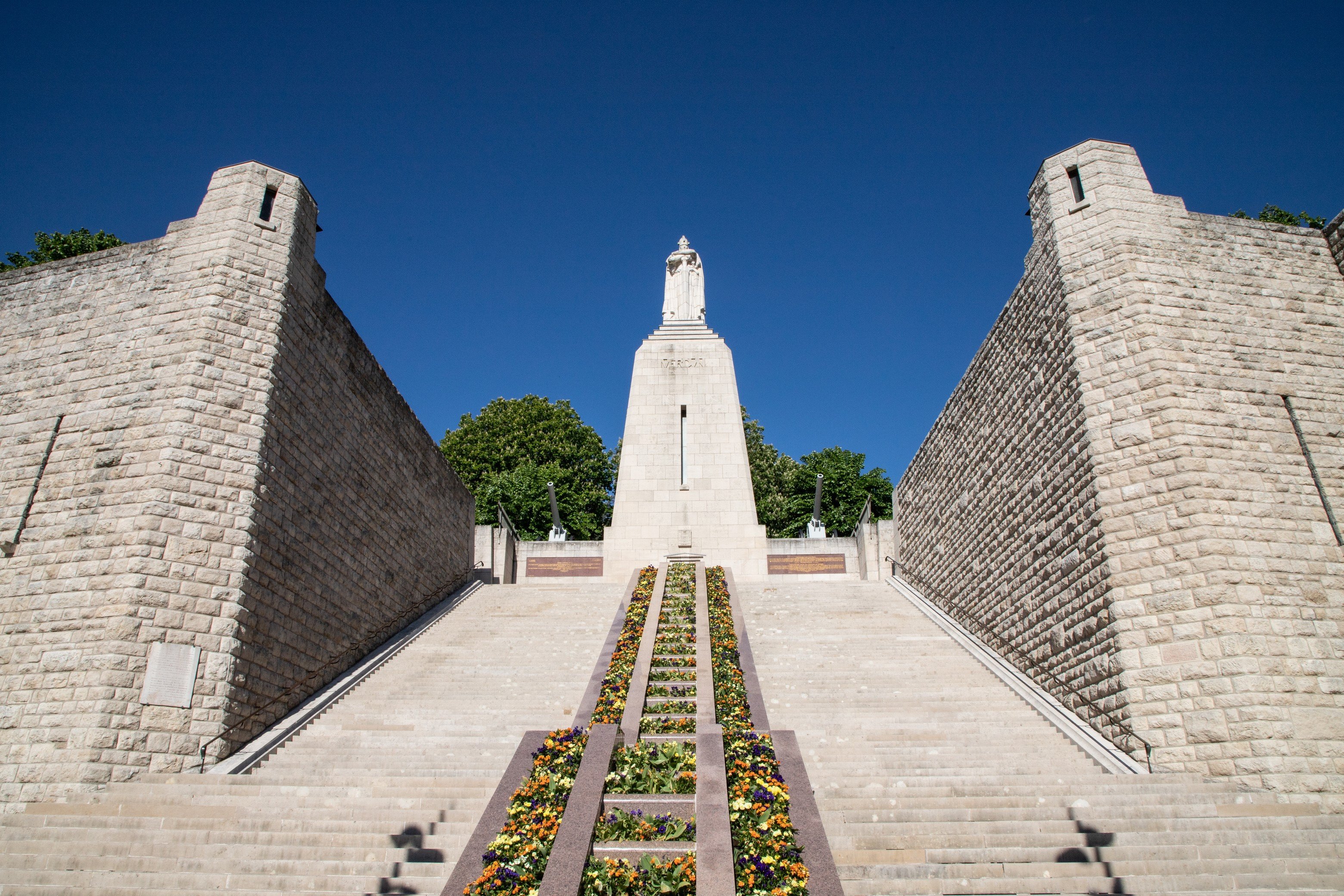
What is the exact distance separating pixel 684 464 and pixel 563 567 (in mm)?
3942

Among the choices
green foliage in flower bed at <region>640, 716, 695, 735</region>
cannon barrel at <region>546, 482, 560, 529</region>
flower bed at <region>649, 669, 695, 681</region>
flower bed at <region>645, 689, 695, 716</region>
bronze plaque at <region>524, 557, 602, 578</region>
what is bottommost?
green foliage in flower bed at <region>640, 716, 695, 735</region>

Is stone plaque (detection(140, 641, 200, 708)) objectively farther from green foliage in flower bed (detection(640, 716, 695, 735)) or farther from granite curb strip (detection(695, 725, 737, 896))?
granite curb strip (detection(695, 725, 737, 896))

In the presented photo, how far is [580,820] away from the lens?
16.5 feet

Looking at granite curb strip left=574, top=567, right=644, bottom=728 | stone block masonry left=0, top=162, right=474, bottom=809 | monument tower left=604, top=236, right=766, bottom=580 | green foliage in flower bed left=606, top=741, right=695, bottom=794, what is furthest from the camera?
monument tower left=604, top=236, right=766, bottom=580

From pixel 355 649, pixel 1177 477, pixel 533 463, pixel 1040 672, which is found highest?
pixel 533 463

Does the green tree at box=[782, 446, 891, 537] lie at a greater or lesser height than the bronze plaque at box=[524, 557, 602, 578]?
greater

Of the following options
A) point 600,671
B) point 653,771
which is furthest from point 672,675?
point 653,771

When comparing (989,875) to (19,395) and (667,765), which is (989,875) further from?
(19,395)

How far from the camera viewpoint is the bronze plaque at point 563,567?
19.0 m

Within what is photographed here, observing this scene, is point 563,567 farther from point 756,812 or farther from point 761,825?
point 761,825

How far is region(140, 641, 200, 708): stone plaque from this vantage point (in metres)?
7.23

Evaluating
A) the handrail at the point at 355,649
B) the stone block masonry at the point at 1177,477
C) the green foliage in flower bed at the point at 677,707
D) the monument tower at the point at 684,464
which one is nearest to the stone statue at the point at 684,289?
the monument tower at the point at 684,464

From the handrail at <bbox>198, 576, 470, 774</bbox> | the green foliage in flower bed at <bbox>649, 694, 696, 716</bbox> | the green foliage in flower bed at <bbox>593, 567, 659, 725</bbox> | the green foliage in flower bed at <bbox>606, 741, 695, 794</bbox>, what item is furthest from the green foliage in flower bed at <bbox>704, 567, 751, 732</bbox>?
the handrail at <bbox>198, 576, 470, 774</bbox>

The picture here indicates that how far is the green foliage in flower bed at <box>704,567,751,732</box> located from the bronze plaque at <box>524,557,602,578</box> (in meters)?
6.48
